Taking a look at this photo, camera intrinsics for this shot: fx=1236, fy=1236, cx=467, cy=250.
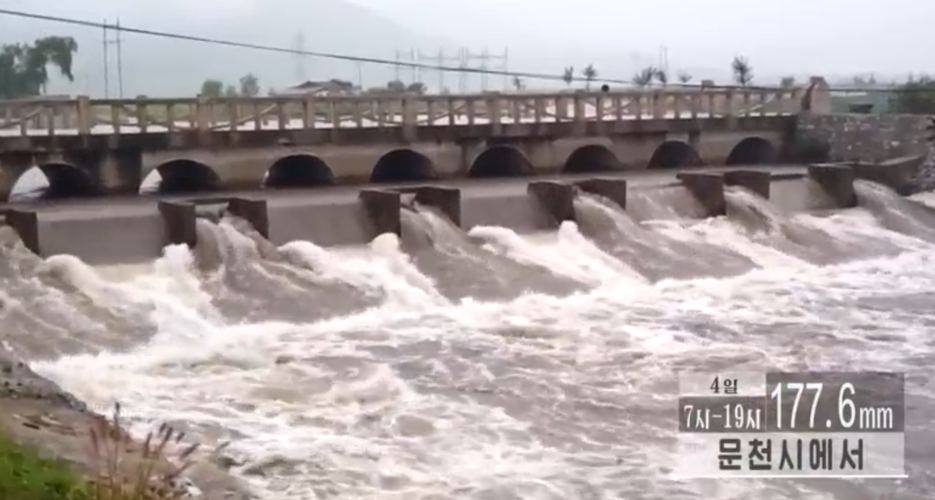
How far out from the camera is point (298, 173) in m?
23.9

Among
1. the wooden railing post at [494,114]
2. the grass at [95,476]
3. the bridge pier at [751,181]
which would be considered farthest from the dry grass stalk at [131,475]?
the wooden railing post at [494,114]

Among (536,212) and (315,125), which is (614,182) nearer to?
(536,212)

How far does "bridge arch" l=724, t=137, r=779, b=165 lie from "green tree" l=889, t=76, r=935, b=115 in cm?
344

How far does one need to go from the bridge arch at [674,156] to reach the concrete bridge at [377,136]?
38 mm

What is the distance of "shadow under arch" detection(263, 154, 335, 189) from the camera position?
74.9ft

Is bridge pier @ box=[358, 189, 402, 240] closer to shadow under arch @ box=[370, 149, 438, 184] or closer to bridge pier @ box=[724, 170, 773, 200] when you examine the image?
shadow under arch @ box=[370, 149, 438, 184]

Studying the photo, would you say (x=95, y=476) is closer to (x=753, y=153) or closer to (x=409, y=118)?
(x=409, y=118)

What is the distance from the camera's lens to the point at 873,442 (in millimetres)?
10047

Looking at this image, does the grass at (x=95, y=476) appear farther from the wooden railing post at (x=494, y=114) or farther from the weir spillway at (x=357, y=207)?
the wooden railing post at (x=494, y=114)

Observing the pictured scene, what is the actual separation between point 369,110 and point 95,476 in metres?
18.0

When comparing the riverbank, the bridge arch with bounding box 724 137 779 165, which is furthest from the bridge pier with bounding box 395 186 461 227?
the bridge arch with bounding box 724 137 779 165

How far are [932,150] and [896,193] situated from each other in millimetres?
2397

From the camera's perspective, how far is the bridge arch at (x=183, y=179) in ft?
70.7

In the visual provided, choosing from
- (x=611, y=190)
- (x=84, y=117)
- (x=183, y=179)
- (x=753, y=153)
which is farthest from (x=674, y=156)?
(x=84, y=117)
